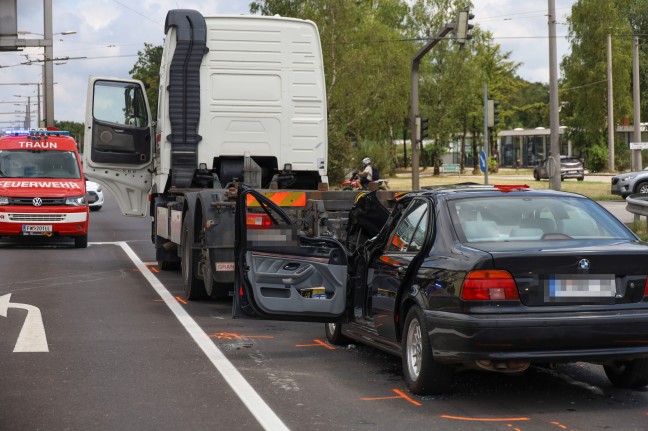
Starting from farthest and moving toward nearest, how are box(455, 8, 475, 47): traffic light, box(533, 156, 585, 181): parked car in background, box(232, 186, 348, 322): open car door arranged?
1. box(533, 156, 585, 181): parked car in background
2. box(455, 8, 475, 47): traffic light
3. box(232, 186, 348, 322): open car door

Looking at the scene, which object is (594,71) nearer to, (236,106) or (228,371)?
(236,106)

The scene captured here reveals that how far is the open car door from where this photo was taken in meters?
8.62

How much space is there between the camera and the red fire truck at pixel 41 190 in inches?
866

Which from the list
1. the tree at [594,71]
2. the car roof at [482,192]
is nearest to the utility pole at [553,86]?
the car roof at [482,192]

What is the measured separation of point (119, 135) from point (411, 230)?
1070 centimetres

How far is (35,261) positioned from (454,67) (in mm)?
65919

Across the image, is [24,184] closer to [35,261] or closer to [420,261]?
[35,261]

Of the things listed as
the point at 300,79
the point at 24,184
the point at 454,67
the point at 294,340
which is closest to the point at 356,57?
the point at 454,67

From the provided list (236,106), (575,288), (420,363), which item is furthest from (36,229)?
(575,288)

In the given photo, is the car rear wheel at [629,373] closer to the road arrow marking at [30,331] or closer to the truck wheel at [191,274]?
the road arrow marking at [30,331]

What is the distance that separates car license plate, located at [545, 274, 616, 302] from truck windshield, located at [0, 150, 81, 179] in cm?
1731

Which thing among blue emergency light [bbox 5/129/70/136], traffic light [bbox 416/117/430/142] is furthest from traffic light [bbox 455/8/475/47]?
blue emergency light [bbox 5/129/70/136]

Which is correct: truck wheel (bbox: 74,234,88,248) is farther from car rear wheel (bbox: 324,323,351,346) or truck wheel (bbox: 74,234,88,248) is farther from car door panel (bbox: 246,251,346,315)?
car door panel (bbox: 246,251,346,315)

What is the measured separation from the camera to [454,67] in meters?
82.7
